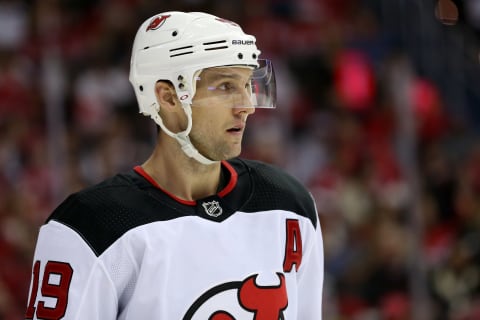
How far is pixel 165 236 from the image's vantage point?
2.17 meters

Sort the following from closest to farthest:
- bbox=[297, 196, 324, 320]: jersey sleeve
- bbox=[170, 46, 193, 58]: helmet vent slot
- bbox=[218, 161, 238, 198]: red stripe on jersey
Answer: bbox=[170, 46, 193, 58]: helmet vent slot, bbox=[218, 161, 238, 198]: red stripe on jersey, bbox=[297, 196, 324, 320]: jersey sleeve

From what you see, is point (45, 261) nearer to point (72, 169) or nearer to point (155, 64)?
point (155, 64)

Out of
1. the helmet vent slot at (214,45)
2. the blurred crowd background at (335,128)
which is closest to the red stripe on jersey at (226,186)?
the helmet vent slot at (214,45)

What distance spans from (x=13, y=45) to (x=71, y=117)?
697mm

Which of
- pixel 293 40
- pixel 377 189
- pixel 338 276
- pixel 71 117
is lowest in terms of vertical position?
pixel 338 276

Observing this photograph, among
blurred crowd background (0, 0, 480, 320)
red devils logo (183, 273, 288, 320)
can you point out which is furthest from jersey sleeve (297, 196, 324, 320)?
blurred crowd background (0, 0, 480, 320)

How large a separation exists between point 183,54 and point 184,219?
14.6 inches

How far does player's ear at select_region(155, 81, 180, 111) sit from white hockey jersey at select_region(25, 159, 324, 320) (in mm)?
170

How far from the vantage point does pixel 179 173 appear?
7.52ft

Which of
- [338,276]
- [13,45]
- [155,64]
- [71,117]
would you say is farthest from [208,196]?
[13,45]

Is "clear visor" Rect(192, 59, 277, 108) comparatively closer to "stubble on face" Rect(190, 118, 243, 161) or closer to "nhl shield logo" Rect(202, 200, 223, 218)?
"stubble on face" Rect(190, 118, 243, 161)

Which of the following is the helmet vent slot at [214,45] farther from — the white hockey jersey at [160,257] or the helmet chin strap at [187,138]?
the white hockey jersey at [160,257]

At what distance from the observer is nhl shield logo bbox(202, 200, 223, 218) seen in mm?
2264

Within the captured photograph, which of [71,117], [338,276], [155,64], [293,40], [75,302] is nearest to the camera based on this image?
[75,302]
